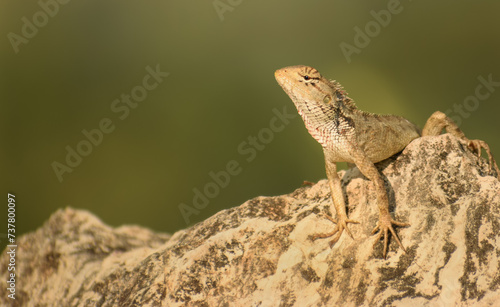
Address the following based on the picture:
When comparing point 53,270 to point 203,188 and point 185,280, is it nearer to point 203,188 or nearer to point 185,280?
point 185,280

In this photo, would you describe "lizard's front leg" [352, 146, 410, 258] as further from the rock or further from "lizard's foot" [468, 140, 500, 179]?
"lizard's foot" [468, 140, 500, 179]

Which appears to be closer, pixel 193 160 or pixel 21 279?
pixel 21 279

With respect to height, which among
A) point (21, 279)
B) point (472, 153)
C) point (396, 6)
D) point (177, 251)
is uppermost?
point (396, 6)

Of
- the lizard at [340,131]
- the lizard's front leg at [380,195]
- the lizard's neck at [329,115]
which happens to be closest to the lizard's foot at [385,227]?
the lizard's front leg at [380,195]

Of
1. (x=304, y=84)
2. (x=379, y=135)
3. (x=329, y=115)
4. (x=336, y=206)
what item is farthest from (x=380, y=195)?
(x=304, y=84)

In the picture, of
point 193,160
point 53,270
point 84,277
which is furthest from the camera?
point 193,160

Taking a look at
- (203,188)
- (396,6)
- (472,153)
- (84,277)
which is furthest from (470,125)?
(84,277)

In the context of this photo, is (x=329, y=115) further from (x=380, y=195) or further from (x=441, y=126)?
(x=441, y=126)
